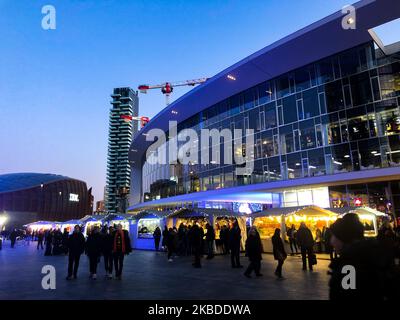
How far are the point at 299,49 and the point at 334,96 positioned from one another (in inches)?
195

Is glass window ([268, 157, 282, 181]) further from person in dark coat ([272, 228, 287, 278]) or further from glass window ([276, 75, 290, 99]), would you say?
person in dark coat ([272, 228, 287, 278])

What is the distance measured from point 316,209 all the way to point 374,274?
19908 millimetres

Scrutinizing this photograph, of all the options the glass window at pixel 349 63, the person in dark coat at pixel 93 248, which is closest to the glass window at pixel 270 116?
the glass window at pixel 349 63

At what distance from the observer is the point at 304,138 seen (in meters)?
27.3

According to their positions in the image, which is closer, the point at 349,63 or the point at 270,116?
the point at 349,63

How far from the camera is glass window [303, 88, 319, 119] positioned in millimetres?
27000

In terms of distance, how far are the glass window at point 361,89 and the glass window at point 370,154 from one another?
323cm

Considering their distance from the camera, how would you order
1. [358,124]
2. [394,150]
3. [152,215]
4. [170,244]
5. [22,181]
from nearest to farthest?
[170,244]
[394,150]
[358,124]
[152,215]
[22,181]

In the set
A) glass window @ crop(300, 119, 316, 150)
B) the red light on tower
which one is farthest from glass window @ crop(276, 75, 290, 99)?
the red light on tower

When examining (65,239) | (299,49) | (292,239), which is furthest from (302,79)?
(65,239)

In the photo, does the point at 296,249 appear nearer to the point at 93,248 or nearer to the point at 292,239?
the point at 292,239

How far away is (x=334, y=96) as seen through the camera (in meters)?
26.0
